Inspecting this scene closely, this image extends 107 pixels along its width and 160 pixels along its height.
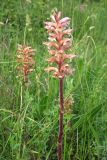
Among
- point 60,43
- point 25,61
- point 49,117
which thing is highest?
point 60,43

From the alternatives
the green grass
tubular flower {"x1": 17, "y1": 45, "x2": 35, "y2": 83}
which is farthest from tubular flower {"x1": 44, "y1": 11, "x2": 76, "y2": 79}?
tubular flower {"x1": 17, "y1": 45, "x2": 35, "y2": 83}

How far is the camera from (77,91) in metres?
2.83

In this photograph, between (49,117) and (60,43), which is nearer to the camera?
(60,43)

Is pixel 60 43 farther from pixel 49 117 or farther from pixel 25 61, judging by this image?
pixel 49 117

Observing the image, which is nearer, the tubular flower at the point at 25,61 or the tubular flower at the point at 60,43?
the tubular flower at the point at 60,43

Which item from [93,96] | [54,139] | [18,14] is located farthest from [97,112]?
[18,14]

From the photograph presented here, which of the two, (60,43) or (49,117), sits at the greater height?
(60,43)

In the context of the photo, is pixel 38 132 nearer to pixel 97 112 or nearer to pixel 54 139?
pixel 54 139

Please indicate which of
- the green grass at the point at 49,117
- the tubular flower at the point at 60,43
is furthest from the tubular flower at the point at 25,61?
the tubular flower at the point at 60,43

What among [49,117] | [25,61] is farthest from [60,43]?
[49,117]

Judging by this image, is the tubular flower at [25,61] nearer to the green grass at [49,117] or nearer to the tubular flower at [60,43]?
the green grass at [49,117]

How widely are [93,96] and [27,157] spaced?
1.89ft

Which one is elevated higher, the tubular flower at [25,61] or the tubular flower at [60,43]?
the tubular flower at [60,43]

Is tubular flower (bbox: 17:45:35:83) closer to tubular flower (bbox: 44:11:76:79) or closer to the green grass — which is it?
the green grass
